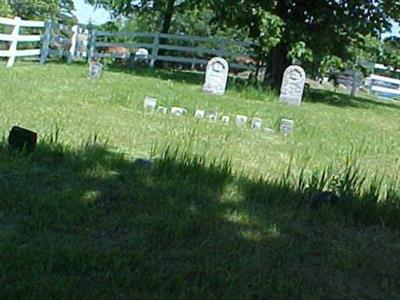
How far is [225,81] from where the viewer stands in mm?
16484

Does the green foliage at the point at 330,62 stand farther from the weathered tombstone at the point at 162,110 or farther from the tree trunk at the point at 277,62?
the weathered tombstone at the point at 162,110

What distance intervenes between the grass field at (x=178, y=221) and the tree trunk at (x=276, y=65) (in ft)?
34.0

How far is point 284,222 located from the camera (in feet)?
16.2

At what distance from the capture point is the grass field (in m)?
3.54

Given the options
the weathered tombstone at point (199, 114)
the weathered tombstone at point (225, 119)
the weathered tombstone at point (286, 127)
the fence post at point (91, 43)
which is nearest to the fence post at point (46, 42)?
the fence post at point (91, 43)

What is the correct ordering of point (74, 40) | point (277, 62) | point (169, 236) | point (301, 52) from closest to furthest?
point (169, 236) → point (301, 52) → point (277, 62) → point (74, 40)

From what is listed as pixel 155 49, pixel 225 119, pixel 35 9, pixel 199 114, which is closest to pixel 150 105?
pixel 199 114

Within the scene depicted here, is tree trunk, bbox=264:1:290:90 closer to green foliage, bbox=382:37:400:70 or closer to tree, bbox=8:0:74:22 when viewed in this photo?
green foliage, bbox=382:37:400:70

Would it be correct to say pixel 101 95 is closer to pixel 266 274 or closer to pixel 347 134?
pixel 347 134

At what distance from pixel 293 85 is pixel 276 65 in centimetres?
294

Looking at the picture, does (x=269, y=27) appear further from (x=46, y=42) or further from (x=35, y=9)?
(x=35, y=9)

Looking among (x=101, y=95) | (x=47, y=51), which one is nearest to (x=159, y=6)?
(x=47, y=51)

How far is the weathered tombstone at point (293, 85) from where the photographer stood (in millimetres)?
16547

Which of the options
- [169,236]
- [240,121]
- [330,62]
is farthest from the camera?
[330,62]
